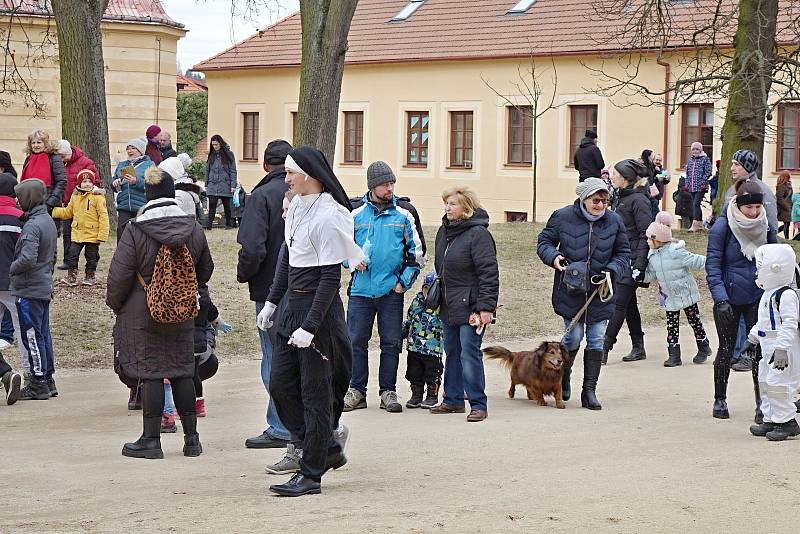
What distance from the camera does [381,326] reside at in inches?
391

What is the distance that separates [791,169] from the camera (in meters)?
33.6

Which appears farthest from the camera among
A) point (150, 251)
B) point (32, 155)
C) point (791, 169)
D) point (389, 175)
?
point (791, 169)

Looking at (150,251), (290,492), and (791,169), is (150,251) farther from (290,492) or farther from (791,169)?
(791,169)

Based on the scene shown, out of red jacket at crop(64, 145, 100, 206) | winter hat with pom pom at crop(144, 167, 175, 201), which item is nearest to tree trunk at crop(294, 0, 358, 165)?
red jacket at crop(64, 145, 100, 206)

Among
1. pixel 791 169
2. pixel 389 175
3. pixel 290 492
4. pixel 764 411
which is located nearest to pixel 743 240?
pixel 764 411

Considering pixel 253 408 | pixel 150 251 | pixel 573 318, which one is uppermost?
pixel 150 251

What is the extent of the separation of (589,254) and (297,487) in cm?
404

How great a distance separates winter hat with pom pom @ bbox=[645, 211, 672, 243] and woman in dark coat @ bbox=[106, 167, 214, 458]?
5826 mm

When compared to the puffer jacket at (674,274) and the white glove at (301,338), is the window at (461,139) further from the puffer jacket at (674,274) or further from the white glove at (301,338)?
the white glove at (301,338)

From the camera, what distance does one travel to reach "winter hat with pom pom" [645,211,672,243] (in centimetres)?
1257

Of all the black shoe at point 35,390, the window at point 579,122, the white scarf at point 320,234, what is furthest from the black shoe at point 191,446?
the window at point 579,122

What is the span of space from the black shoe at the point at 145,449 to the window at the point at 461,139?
32614 mm

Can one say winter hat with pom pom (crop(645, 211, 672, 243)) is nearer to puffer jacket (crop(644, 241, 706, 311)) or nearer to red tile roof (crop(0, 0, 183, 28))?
puffer jacket (crop(644, 241, 706, 311))

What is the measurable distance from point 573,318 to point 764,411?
6.02ft
